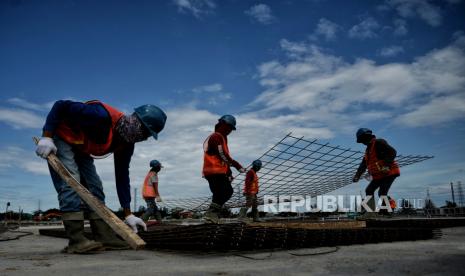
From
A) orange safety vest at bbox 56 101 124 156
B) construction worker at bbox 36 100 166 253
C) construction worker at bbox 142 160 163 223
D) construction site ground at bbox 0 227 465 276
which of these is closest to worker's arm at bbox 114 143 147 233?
construction worker at bbox 36 100 166 253

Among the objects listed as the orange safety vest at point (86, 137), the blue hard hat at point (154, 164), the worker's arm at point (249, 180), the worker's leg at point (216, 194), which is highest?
the blue hard hat at point (154, 164)

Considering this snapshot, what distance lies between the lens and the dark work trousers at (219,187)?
4.57m

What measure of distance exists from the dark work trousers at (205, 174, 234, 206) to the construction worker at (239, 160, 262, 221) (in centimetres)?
350

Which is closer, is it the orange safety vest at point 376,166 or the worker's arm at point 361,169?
the orange safety vest at point 376,166

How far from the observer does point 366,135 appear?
20.7 ft

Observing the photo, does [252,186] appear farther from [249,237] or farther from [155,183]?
[249,237]

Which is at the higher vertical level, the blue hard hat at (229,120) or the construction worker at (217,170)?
the blue hard hat at (229,120)

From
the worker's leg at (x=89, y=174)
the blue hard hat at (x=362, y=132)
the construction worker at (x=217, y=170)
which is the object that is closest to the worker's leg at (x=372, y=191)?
the blue hard hat at (x=362, y=132)

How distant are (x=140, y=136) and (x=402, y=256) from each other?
82.3 inches

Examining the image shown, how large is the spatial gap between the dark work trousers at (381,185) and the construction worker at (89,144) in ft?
14.7

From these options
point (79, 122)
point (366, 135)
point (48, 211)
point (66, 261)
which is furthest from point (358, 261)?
point (48, 211)

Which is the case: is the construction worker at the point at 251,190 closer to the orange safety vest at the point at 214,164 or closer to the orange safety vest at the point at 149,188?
the orange safety vest at the point at 149,188

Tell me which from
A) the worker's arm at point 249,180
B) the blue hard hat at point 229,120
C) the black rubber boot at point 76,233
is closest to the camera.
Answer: the black rubber boot at point 76,233

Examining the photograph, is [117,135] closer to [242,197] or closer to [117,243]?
[117,243]
